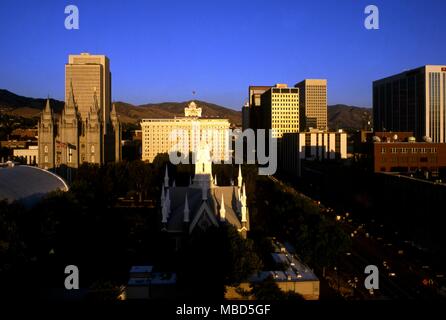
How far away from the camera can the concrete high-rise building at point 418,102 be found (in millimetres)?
133125

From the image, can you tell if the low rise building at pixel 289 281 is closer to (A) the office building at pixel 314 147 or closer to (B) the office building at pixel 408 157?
(B) the office building at pixel 408 157

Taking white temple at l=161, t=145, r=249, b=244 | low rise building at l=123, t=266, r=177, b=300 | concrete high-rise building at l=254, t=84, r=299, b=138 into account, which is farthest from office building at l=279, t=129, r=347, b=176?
low rise building at l=123, t=266, r=177, b=300

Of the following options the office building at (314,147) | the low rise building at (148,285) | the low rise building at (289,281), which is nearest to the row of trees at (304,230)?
the low rise building at (289,281)

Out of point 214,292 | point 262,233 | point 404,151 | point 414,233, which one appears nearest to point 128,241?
point 262,233

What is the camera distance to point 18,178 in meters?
53.7

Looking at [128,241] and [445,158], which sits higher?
[445,158]

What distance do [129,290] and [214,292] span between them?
15.5 ft

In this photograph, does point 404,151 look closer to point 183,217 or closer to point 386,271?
point 386,271

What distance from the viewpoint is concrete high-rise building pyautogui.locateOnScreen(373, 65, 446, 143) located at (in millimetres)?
133125

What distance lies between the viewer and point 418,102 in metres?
138

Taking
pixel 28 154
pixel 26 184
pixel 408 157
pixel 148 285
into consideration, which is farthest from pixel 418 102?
pixel 148 285

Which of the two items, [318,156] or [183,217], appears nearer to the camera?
[183,217]

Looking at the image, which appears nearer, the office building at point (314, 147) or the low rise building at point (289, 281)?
the low rise building at point (289, 281)
